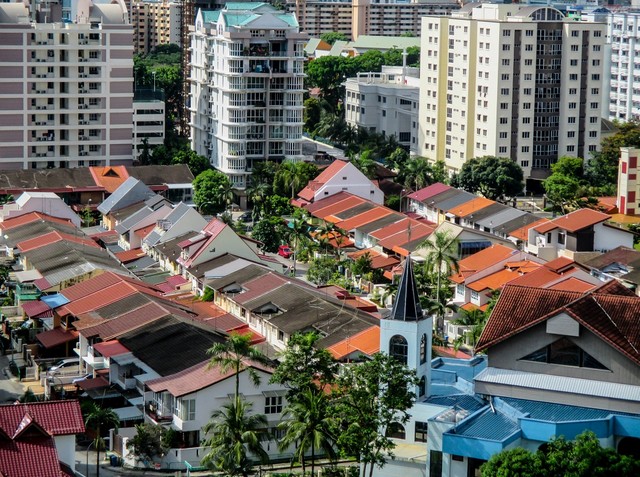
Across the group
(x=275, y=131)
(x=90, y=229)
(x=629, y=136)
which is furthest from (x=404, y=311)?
(x=629, y=136)

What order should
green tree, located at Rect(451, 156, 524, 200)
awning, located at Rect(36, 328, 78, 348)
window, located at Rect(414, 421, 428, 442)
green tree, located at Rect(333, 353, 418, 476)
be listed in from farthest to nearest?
1. green tree, located at Rect(451, 156, 524, 200)
2. awning, located at Rect(36, 328, 78, 348)
3. window, located at Rect(414, 421, 428, 442)
4. green tree, located at Rect(333, 353, 418, 476)

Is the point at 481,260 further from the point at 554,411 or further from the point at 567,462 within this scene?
the point at 567,462

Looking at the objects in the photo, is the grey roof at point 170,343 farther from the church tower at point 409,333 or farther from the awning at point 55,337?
the church tower at point 409,333

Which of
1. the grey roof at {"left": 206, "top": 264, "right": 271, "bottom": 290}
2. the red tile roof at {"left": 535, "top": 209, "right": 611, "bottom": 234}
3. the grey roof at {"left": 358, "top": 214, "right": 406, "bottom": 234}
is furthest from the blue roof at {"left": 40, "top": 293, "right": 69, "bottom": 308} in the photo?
the red tile roof at {"left": 535, "top": 209, "right": 611, "bottom": 234}

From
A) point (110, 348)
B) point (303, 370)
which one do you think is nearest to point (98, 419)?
point (303, 370)

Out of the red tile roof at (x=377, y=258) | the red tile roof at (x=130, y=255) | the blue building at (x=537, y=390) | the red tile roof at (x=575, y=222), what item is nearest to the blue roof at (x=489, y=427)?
the blue building at (x=537, y=390)

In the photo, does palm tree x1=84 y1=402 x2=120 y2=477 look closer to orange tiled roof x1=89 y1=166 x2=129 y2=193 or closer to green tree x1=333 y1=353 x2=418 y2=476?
green tree x1=333 y1=353 x2=418 y2=476
